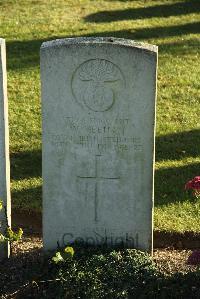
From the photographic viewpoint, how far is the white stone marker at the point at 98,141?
201 inches

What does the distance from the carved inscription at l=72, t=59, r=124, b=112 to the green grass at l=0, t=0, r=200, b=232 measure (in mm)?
1561

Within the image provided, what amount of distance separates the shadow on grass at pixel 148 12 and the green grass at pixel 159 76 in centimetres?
2

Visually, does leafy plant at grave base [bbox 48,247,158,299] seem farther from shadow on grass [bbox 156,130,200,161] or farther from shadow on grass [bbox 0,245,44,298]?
shadow on grass [bbox 156,130,200,161]

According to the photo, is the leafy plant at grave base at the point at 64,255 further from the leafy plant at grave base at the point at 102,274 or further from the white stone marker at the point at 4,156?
the white stone marker at the point at 4,156

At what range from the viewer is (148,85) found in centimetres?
510

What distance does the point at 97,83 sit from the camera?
5.20m

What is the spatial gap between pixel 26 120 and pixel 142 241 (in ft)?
10.8

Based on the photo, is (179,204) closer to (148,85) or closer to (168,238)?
(168,238)

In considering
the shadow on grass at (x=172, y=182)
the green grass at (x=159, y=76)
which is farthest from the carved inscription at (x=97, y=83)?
the shadow on grass at (x=172, y=182)

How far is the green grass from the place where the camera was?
22.2ft

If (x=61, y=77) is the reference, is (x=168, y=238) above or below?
below

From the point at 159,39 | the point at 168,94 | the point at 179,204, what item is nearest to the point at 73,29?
the point at 159,39

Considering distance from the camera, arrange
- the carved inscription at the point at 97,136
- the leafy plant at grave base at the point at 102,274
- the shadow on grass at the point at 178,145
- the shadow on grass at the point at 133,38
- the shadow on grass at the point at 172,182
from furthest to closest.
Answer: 1. the shadow on grass at the point at 133,38
2. the shadow on grass at the point at 178,145
3. the shadow on grass at the point at 172,182
4. the carved inscription at the point at 97,136
5. the leafy plant at grave base at the point at 102,274

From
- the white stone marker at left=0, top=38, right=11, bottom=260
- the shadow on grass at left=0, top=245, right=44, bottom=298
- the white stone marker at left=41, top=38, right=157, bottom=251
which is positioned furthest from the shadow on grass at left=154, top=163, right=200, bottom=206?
the white stone marker at left=0, top=38, right=11, bottom=260
